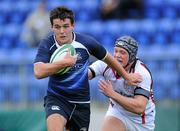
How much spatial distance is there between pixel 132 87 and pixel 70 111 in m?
1.08

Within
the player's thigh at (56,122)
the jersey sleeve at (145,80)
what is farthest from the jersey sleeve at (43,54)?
the jersey sleeve at (145,80)

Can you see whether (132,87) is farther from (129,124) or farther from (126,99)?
(129,124)

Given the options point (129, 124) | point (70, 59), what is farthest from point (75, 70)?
point (129, 124)

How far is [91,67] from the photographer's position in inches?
421

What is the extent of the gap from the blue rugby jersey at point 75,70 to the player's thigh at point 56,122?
0.32 m

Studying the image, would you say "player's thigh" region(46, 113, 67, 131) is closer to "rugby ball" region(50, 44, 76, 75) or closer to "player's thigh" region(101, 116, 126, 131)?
"rugby ball" region(50, 44, 76, 75)

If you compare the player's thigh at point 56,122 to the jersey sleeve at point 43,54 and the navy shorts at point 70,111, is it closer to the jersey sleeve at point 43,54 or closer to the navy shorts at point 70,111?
the navy shorts at point 70,111

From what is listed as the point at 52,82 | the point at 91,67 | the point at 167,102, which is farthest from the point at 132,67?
the point at 167,102

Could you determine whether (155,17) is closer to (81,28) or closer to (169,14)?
(169,14)

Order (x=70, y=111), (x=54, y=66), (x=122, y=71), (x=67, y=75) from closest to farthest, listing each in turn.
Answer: (x=54, y=66)
(x=67, y=75)
(x=70, y=111)
(x=122, y=71)

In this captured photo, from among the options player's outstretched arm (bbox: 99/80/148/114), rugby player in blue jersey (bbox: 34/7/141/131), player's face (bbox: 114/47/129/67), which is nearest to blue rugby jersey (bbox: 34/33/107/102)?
rugby player in blue jersey (bbox: 34/7/141/131)

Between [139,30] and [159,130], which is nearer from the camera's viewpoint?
[159,130]

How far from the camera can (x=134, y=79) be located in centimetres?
1020

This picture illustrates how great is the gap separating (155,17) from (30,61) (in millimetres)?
4766
